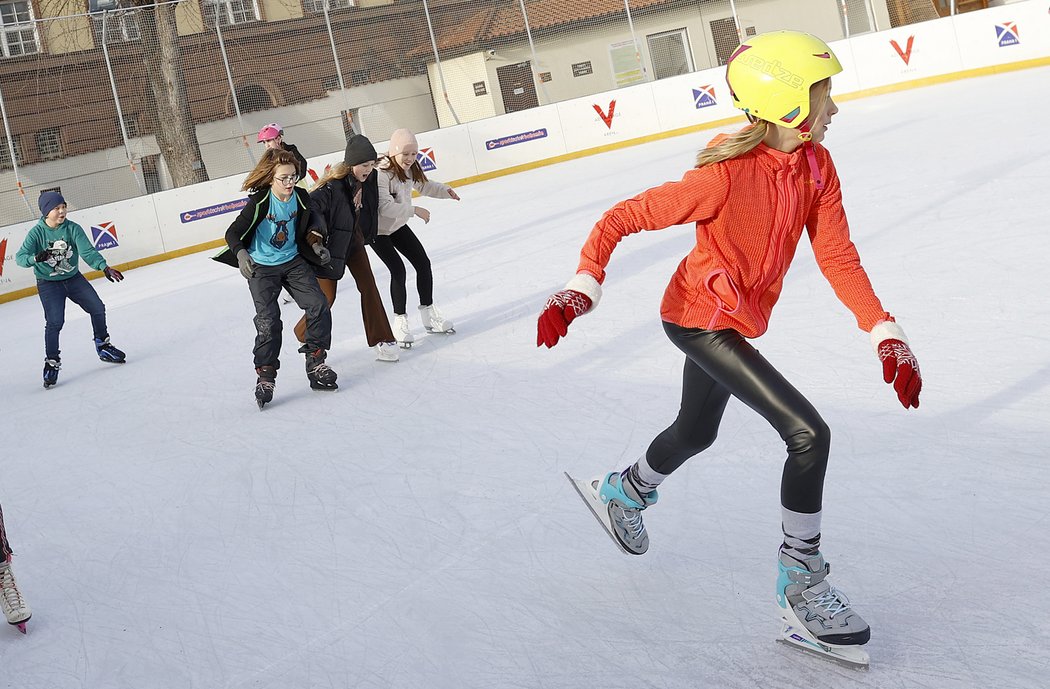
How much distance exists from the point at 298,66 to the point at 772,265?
51.1ft

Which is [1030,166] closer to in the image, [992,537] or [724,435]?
[724,435]

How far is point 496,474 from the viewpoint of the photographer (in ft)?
13.4

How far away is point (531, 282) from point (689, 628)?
5.27 metres

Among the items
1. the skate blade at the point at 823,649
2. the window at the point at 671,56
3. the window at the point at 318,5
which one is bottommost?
the skate blade at the point at 823,649

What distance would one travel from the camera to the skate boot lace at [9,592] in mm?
3389

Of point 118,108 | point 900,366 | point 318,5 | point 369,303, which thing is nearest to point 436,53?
point 318,5

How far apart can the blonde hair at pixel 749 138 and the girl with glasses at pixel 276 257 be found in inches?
140

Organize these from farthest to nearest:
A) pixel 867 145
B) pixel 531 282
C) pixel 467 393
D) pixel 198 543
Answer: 1. pixel 867 145
2. pixel 531 282
3. pixel 467 393
4. pixel 198 543

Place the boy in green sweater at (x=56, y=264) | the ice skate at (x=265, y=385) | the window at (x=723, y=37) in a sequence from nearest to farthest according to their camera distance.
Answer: the ice skate at (x=265, y=385)
the boy in green sweater at (x=56, y=264)
the window at (x=723, y=37)

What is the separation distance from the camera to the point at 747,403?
2434 mm

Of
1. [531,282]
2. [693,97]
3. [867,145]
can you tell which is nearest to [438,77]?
[693,97]

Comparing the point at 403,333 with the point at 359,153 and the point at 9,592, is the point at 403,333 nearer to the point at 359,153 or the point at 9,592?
the point at 359,153

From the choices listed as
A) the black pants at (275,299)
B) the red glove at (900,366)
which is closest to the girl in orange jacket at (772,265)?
the red glove at (900,366)

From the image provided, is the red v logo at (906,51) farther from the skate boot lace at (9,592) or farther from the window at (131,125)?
the skate boot lace at (9,592)
